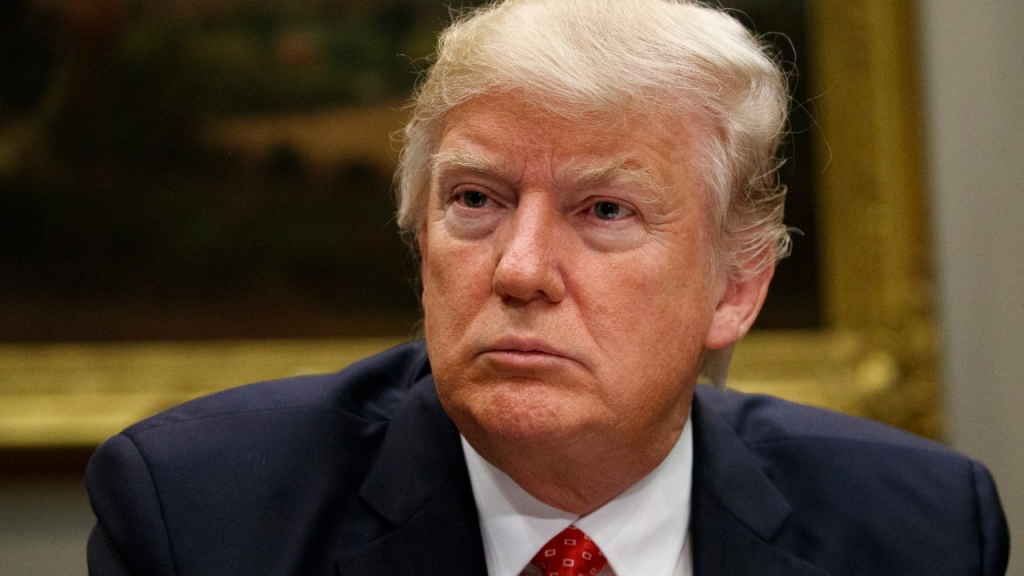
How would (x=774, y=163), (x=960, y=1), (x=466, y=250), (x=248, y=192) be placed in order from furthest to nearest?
1. (x=248, y=192)
2. (x=960, y=1)
3. (x=774, y=163)
4. (x=466, y=250)

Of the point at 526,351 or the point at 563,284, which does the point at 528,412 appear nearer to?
the point at 526,351

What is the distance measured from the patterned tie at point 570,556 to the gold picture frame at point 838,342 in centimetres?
220

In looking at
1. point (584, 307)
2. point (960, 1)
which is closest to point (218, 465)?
point (584, 307)

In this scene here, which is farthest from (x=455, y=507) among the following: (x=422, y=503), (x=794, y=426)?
(x=794, y=426)

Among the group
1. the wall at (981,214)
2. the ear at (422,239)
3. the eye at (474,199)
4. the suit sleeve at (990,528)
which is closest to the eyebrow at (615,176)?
the eye at (474,199)

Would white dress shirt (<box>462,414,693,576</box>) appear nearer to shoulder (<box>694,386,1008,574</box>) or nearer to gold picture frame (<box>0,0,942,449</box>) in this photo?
shoulder (<box>694,386,1008,574</box>)

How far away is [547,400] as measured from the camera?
1.61 metres

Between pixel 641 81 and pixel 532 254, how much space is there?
35cm

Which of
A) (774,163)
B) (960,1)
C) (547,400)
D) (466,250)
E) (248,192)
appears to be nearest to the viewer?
(547,400)

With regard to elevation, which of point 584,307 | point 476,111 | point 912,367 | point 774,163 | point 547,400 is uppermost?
point 476,111

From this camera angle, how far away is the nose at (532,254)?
5.25 feet

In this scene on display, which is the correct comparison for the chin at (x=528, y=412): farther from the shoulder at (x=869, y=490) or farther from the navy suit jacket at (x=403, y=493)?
the shoulder at (x=869, y=490)

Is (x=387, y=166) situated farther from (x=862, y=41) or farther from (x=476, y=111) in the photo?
(x=476, y=111)

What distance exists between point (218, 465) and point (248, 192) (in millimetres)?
2314
